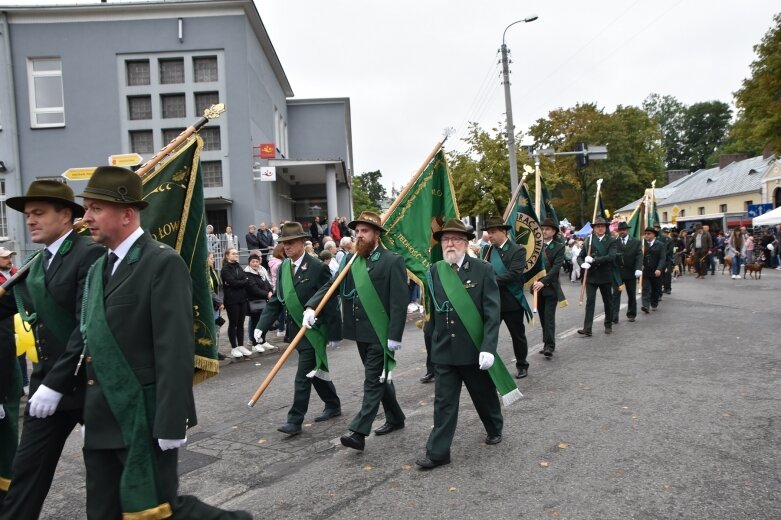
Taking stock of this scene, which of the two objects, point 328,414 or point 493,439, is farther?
point 328,414

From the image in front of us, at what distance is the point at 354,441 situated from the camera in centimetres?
517

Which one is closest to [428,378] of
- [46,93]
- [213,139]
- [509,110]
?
[509,110]

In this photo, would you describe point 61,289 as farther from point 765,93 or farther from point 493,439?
point 765,93

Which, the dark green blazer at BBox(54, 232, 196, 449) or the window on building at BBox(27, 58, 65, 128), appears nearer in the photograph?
the dark green blazer at BBox(54, 232, 196, 449)

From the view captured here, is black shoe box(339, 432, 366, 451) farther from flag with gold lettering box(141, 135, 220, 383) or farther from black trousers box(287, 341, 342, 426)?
flag with gold lettering box(141, 135, 220, 383)

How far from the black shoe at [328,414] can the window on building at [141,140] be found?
21.0 metres

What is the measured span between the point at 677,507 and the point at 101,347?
3582 mm

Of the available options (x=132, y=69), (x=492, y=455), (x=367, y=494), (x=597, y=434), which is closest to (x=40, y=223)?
(x=367, y=494)

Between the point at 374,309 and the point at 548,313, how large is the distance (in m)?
4.52

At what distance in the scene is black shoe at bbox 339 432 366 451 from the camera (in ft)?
16.9

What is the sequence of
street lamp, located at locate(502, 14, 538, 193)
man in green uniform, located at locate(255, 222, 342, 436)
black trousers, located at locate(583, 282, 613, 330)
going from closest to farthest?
man in green uniform, located at locate(255, 222, 342, 436), black trousers, located at locate(583, 282, 613, 330), street lamp, located at locate(502, 14, 538, 193)

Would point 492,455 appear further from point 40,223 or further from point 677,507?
point 40,223

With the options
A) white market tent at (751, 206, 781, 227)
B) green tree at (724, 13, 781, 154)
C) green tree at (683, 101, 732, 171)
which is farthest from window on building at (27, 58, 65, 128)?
Answer: green tree at (683, 101, 732, 171)

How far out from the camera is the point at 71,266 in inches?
140
